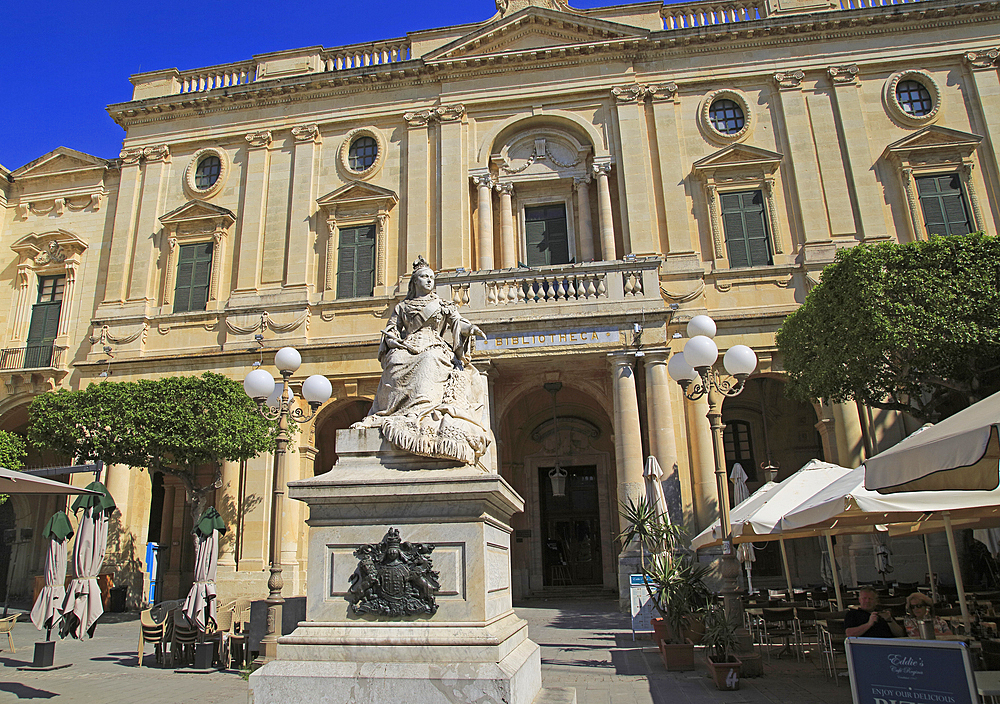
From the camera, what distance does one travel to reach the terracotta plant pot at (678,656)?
9.10m

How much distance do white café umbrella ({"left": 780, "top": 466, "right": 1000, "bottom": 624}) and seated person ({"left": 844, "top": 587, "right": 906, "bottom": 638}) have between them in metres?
0.83

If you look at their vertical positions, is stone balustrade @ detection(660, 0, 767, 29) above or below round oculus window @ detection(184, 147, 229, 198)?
above

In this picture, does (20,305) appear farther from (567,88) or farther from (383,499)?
(383,499)

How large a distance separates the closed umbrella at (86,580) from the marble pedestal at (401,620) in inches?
279

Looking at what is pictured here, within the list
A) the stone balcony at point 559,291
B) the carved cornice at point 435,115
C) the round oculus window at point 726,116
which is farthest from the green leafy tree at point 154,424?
the round oculus window at point 726,116

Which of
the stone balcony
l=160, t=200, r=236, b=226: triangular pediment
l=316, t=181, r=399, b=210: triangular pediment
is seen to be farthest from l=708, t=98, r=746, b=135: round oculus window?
l=160, t=200, r=236, b=226: triangular pediment

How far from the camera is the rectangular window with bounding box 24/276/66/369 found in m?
22.3

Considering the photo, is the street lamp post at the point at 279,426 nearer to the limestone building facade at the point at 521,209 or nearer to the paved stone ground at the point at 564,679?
the paved stone ground at the point at 564,679

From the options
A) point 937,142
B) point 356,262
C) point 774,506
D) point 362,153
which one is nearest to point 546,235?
point 356,262

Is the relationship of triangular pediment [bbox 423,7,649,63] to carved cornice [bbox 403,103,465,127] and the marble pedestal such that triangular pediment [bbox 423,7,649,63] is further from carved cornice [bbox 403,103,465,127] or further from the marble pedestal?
the marble pedestal

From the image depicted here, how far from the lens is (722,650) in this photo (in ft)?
27.1

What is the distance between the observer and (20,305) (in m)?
23.1

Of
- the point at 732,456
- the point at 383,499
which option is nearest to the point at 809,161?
A: the point at 732,456

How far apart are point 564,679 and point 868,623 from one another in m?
3.54
